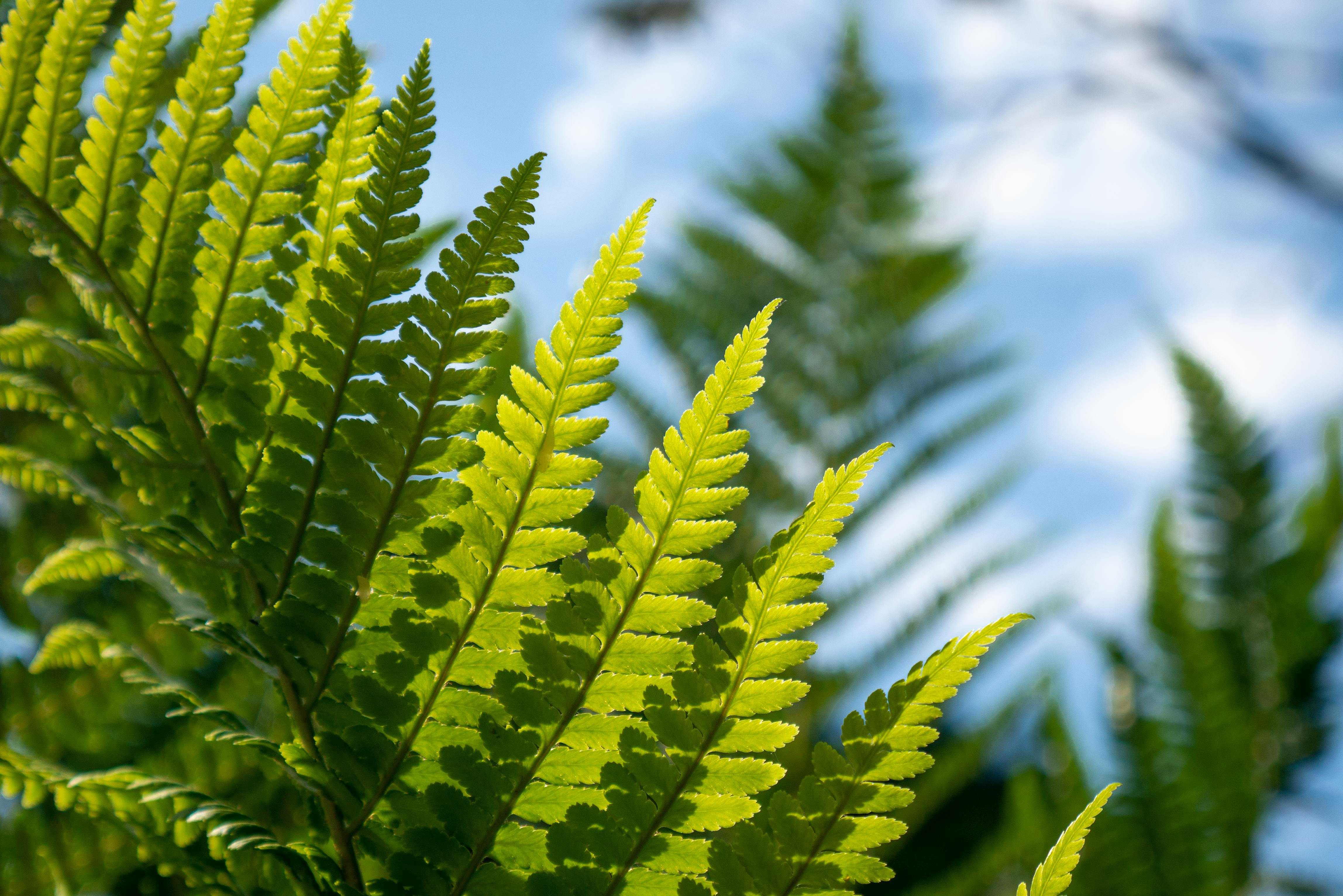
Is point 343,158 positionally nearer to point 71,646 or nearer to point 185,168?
point 185,168

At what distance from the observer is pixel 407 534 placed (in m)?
0.35

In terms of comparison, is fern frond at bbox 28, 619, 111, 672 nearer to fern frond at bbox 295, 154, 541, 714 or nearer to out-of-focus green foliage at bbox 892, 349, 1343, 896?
fern frond at bbox 295, 154, 541, 714

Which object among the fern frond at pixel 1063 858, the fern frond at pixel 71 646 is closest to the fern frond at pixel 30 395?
the fern frond at pixel 71 646

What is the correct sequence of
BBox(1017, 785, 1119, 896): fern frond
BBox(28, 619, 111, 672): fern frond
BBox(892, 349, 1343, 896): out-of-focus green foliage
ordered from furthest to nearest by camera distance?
1. BBox(892, 349, 1343, 896): out-of-focus green foliage
2. BBox(28, 619, 111, 672): fern frond
3. BBox(1017, 785, 1119, 896): fern frond

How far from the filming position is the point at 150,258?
37 centimetres

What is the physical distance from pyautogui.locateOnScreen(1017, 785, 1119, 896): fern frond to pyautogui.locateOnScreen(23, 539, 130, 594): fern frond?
32 centimetres

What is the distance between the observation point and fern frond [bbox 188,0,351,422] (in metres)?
0.38

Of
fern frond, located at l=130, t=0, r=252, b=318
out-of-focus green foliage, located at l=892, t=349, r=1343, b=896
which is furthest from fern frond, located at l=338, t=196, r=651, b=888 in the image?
out-of-focus green foliage, located at l=892, t=349, r=1343, b=896

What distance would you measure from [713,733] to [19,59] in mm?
352

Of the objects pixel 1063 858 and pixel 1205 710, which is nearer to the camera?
pixel 1063 858

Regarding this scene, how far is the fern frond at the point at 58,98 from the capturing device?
370 mm

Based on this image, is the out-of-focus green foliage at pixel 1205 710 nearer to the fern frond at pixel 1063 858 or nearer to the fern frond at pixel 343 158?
the fern frond at pixel 1063 858

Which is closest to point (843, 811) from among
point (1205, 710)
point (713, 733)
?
point (713, 733)

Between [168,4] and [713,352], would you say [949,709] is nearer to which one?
[713,352]
